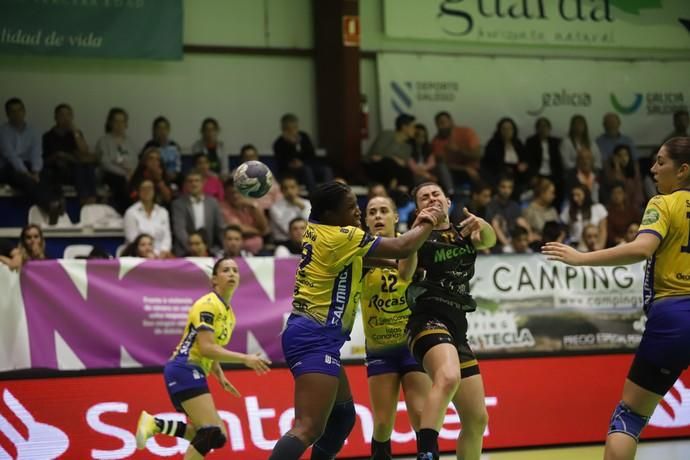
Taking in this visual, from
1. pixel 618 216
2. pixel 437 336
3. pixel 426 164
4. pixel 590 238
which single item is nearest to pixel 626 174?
pixel 618 216

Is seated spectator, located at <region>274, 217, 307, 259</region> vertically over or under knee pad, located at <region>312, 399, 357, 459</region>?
over

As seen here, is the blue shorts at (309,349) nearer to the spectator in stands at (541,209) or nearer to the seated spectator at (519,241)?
the seated spectator at (519,241)

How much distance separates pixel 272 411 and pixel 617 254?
13.7ft

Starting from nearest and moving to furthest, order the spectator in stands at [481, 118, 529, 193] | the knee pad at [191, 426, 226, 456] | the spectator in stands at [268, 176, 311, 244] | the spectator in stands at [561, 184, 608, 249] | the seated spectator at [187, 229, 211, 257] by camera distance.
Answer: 1. the knee pad at [191, 426, 226, 456]
2. the seated spectator at [187, 229, 211, 257]
3. the spectator in stands at [268, 176, 311, 244]
4. the spectator in stands at [561, 184, 608, 249]
5. the spectator in stands at [481, 118, 529, 193]

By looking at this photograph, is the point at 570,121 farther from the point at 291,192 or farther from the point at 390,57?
the point at 291,192

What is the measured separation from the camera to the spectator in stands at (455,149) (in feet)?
50.7

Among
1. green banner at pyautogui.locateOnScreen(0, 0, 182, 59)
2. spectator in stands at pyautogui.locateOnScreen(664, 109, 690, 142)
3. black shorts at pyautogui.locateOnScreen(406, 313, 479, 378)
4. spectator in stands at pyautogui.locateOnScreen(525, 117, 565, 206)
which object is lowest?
black shorts at pyautogui.locateOnScreen(406, 313, 479, 378)

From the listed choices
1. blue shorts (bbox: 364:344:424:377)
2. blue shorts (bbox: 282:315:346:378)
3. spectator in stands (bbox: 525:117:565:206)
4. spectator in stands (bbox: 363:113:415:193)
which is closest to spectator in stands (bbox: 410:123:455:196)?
spectator in stands (bbox: 363:113:415:193)

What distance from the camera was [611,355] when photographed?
10.1 m

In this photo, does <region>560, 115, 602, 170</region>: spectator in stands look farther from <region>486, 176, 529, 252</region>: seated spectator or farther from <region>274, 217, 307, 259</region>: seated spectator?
<region>274, 217, 307, 259</region>: seated spectator

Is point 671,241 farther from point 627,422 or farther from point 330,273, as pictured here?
point 330,273

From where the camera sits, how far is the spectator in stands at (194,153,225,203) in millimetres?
13305

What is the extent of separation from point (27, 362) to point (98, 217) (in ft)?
10.8

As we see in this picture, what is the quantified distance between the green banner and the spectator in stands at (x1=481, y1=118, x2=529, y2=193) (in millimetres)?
4574
